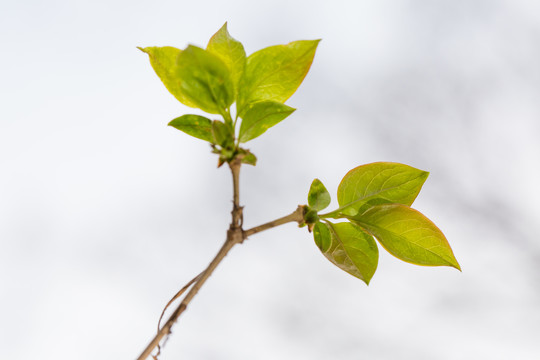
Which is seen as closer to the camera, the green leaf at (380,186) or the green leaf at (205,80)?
the green leaf at (205,80)

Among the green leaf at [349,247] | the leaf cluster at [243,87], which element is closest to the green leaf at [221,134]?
the leaf cluster at [243,87]

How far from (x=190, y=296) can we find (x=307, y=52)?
229 mm

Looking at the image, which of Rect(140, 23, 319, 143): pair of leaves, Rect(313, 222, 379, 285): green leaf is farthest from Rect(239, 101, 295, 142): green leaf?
Rect(313, 222, 379, 285): green leaf

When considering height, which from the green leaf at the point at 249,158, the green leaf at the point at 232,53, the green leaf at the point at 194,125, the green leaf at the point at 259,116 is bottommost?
the green leaf at the point at 249,158

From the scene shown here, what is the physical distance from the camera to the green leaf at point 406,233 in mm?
421

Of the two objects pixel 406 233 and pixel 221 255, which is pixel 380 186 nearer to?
pixel 406 233

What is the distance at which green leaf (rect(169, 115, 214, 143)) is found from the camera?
0.40m

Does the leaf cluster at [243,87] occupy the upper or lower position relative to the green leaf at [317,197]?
upper

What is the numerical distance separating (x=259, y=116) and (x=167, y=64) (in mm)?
97

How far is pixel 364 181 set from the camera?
1.48ft

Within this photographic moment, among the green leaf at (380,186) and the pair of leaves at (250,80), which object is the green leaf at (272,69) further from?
the green leaf at (380,186)

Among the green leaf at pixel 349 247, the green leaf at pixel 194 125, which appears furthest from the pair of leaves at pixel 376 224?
the green leaf at pixel 194 125

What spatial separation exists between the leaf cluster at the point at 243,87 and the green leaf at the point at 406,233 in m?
0.13

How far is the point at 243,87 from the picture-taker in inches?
16.0
